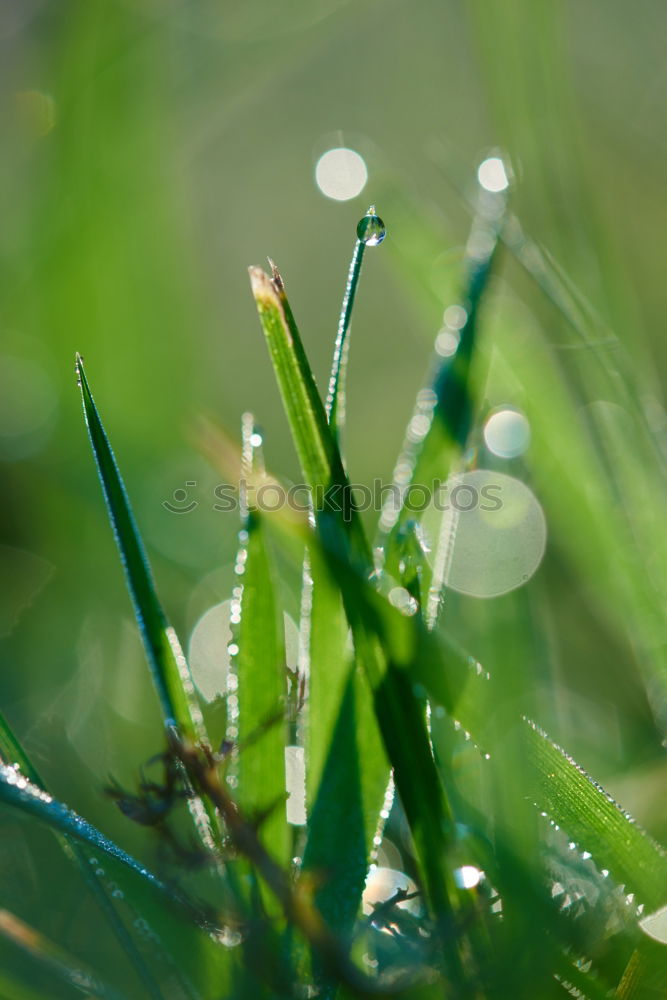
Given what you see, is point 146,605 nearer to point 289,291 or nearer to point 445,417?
point 445,417

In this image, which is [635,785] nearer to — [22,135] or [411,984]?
[411,984]

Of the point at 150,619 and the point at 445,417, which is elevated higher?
the point at 445,417

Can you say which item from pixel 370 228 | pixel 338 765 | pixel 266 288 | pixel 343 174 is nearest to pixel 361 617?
pixel 338 765

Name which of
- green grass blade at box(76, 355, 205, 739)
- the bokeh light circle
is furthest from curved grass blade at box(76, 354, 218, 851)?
the bokeh light circle

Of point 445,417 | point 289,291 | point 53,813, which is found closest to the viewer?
point 53,813

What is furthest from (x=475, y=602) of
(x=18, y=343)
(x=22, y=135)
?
(x=22, y=135)

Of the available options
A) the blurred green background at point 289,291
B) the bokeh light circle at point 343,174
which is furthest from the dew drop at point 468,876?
the bokeh light circle at point 343,174

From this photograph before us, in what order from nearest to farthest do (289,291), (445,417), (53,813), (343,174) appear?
(53,813), (445,417), (343,174), (289,291)
